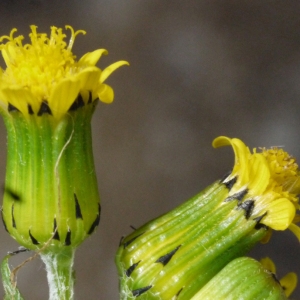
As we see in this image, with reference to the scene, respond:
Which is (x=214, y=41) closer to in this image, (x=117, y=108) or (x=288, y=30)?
(x=288, y=30)

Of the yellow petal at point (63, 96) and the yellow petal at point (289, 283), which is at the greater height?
the yellow petal at point (63, 96)

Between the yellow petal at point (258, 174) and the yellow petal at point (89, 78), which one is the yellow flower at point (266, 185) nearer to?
the yellow petal at point (258, 174)

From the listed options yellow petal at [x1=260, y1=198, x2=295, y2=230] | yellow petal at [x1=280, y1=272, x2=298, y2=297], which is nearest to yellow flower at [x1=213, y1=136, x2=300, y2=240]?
yellow petal at [x1=260, y1=198, x2=295, y2=230]

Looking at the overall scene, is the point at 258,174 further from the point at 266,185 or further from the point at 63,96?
the point at 63,96

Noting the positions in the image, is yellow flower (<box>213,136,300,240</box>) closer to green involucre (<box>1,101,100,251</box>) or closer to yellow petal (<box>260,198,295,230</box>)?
yellow petal (<box>260,198,295,230</box>)

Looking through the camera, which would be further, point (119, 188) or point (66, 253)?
point (119, 188)

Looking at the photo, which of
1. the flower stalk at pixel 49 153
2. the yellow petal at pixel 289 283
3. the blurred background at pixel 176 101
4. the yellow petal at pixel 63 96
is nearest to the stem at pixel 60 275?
the flower stalk at pixel 49 153

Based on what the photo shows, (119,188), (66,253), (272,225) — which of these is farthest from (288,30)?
(66,253)
